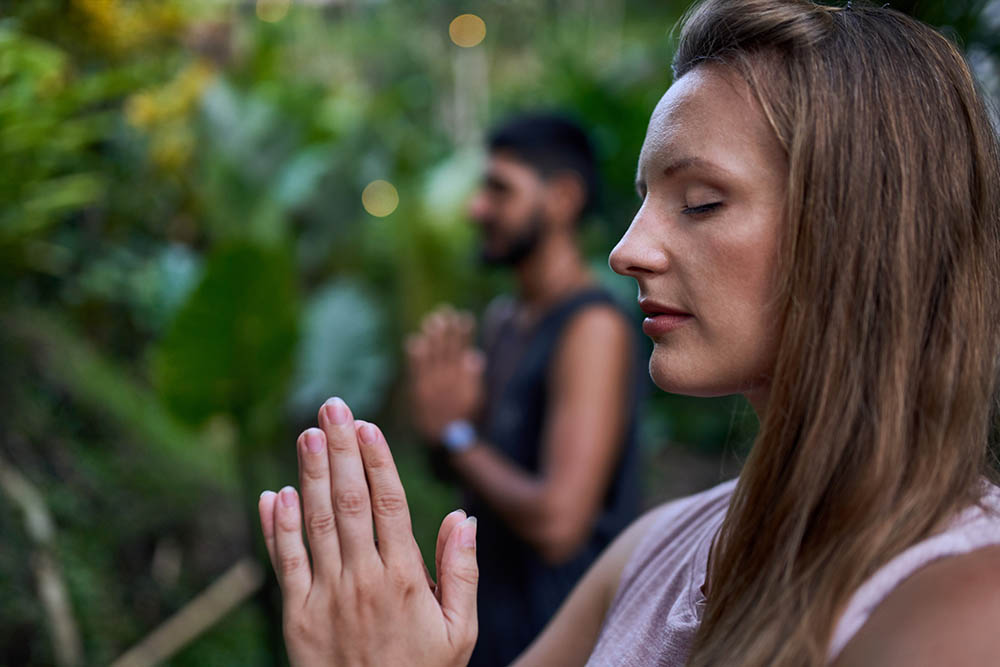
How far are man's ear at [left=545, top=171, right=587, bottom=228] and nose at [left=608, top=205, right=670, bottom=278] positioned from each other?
1.74 metres

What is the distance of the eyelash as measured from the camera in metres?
0.84

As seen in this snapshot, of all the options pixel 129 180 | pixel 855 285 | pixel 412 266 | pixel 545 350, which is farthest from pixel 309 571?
pixel 412 266

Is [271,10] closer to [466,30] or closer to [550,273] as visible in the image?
[466,30]

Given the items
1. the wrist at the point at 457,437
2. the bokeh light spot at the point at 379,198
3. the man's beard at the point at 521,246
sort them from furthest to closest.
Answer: the bokeh light spot at the point at 379,198 < the man's beard at the point at 521,246 < the wrist at the point at 457,437

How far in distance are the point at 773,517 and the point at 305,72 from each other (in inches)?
258

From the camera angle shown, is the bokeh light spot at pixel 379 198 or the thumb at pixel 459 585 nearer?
the thumb at pixel 459 585

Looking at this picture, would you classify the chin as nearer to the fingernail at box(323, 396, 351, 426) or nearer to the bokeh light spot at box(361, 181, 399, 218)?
the fingernail at box(323, 396, 351, 426)

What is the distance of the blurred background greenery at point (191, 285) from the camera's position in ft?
6.79

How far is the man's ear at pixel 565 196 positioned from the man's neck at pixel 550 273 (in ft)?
0.36

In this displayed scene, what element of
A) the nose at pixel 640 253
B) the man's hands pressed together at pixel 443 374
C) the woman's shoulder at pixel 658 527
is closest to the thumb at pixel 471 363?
the man's hands pressed together at pixel 443 374

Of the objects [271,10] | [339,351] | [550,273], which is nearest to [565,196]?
[550,273]

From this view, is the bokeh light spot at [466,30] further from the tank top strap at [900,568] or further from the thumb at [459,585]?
the tank top strap at [900,568]

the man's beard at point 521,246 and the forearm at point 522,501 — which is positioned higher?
the man's beard at point 521,246

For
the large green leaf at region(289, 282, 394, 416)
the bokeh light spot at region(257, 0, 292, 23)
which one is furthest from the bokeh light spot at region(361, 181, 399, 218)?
the bokeh light spot at region(257, 0, 292, 23)
